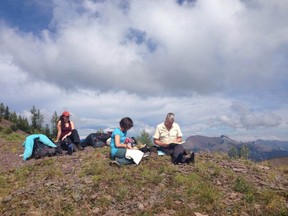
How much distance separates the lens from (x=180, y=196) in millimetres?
9203

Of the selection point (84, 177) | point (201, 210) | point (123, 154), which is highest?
point (123, 154)

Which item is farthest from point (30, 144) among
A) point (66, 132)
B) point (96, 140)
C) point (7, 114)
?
point (7, 114)

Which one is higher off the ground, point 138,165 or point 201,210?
point 138,165

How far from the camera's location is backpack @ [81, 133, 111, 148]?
53.4ft

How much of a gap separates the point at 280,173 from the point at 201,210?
5.93 meters

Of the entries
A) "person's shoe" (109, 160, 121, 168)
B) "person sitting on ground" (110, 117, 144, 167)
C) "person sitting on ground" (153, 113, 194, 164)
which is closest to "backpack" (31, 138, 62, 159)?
"person sitting on ground" (110, 117, 144, 167)

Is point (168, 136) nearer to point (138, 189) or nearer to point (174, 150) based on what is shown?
point (174, 150)

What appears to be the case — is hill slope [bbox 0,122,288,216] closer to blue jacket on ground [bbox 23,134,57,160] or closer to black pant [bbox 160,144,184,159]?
black pant [bbox 160,144,184,159]

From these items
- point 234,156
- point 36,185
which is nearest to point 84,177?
point 36,185

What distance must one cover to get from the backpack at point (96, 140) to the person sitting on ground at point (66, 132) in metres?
1.09

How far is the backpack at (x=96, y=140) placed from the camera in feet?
53.4

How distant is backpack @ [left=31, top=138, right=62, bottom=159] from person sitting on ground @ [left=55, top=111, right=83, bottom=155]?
37.6 inches

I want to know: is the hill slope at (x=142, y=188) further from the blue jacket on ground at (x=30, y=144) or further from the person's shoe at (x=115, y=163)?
the blue jacket on ground at (x=30, y=144)

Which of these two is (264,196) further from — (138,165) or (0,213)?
(0,213)
